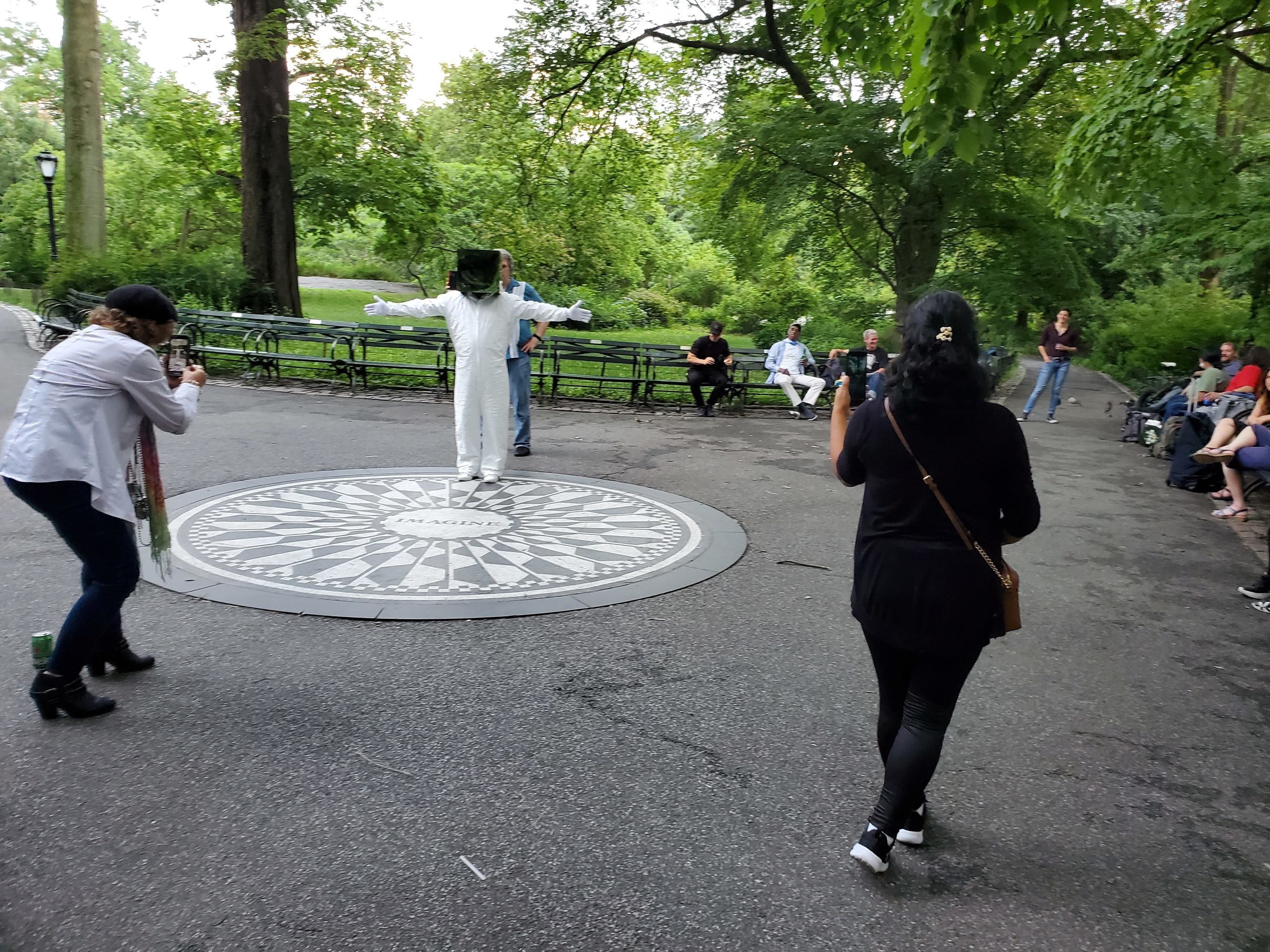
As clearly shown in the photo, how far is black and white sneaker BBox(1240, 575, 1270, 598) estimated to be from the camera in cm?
628

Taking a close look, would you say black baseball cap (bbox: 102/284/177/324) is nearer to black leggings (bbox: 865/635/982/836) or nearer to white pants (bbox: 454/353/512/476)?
black leggings (bbox: 865/635/982/836)

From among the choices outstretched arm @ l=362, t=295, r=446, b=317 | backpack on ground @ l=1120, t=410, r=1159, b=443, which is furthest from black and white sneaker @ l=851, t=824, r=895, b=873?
backpack on ground @ l=1120, t=410, r=1159, b=443

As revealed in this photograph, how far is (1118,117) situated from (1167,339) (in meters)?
14.7

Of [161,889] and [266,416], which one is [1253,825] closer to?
[161,889]

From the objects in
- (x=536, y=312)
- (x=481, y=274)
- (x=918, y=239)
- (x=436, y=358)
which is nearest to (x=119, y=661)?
(x=481, y=274)

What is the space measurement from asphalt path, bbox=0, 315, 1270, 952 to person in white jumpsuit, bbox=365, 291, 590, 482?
3.16 metres

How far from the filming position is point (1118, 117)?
9008 mm

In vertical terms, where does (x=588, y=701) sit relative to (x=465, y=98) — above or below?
below

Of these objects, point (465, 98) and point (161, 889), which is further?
point (465, 98)

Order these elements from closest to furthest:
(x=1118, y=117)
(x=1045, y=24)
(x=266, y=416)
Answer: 1. (x=1045, y=24)
2. (x=1118, y=117)
3. (x=266, y=416)

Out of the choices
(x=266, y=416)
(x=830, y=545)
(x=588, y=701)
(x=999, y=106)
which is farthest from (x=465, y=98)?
(x=588, y=701)

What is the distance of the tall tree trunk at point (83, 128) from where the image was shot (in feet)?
67.2

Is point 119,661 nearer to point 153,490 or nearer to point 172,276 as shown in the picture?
point 153,490

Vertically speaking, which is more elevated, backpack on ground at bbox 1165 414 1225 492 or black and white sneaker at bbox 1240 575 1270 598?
backpack on ground at bbox 1165 414 1225 492
